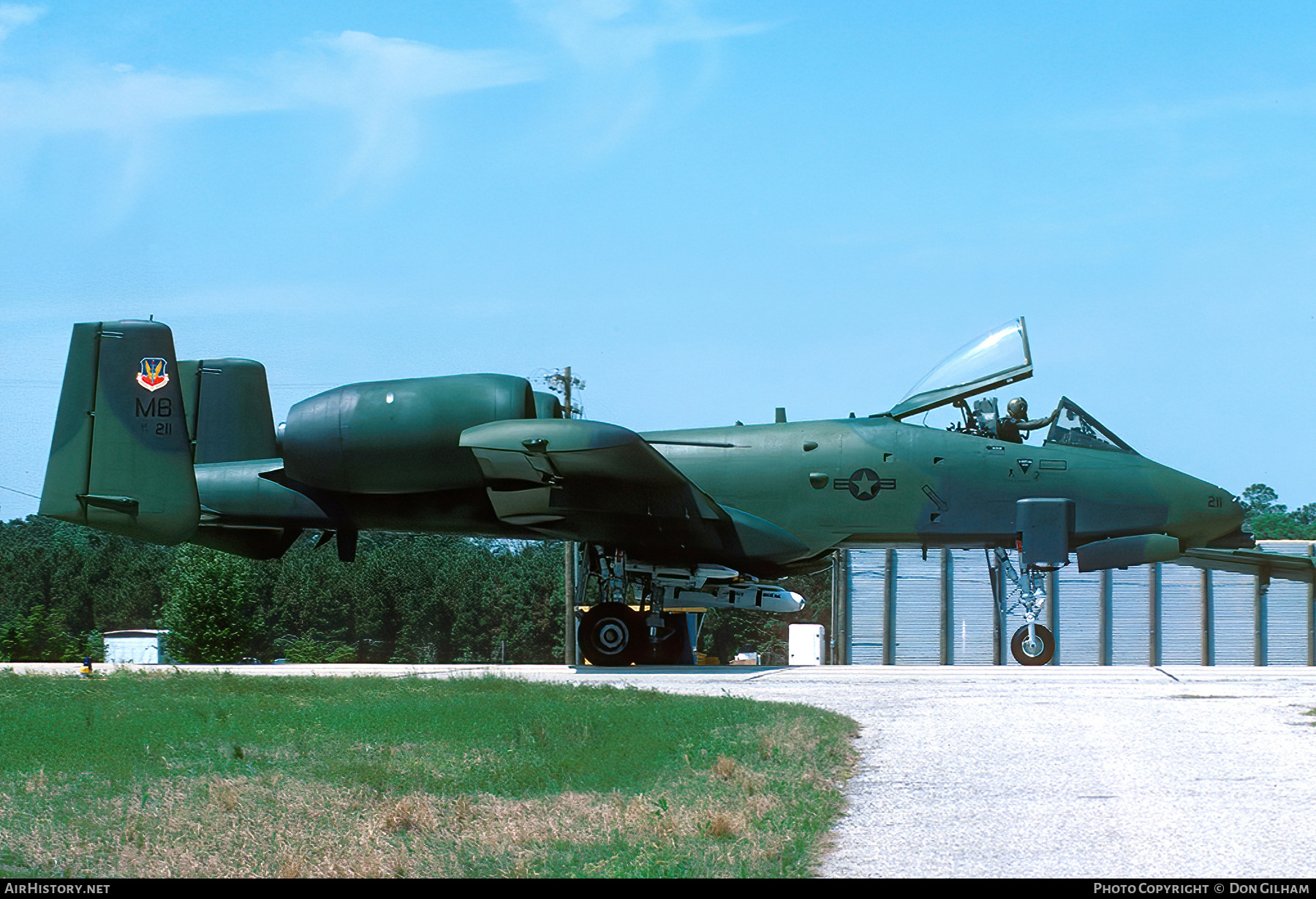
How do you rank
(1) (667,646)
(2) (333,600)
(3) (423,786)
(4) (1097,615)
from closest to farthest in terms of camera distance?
1. (3) (423,786)
2. (1) (667,646)
3. (4) (1097,615)
4. (2) (333,600)

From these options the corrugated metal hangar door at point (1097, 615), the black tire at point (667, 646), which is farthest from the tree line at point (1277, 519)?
the black tire at point (667, 646)

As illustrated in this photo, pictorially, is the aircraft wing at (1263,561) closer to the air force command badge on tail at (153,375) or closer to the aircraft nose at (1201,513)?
the aircraft nose at (1201,513)

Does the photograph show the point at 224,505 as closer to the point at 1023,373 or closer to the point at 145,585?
the point at 1023,373

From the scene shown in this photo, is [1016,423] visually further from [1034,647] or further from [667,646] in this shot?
[667,646]

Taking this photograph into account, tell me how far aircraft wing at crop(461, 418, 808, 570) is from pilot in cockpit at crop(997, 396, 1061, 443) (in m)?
3.17

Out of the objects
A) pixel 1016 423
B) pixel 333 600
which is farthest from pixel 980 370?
pixel 333 600

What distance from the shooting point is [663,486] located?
16.2 m

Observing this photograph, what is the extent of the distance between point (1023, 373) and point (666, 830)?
1179 centimetres

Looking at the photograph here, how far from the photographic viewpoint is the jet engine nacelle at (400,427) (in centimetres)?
1595

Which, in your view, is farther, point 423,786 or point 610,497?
point 610,497

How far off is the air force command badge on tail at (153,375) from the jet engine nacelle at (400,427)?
194 centimetres

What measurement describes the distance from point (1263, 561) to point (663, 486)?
9.00 meters

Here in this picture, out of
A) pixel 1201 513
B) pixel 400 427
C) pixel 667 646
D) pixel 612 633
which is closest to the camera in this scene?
pixel 400 427

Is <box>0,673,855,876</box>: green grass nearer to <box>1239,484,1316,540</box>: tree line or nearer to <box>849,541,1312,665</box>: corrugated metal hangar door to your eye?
<box>849,541,1312,665</box>: corrugated metal hangar door
